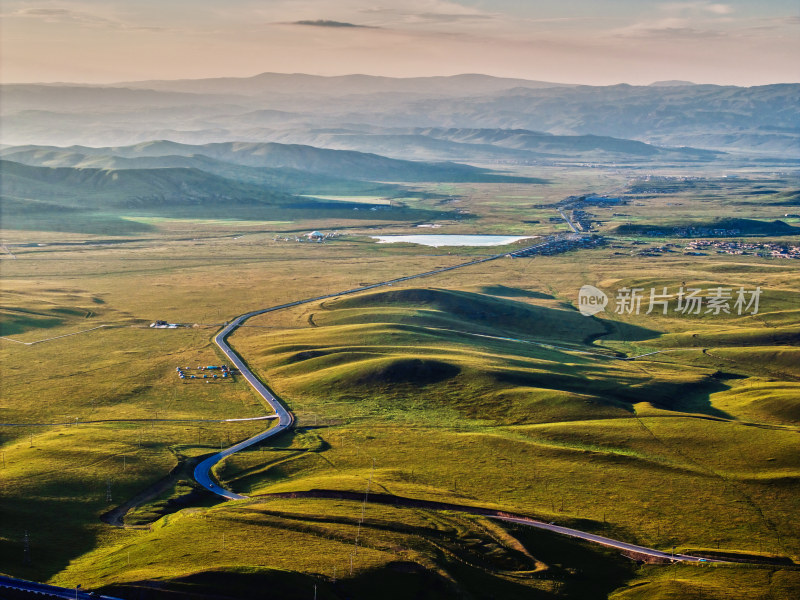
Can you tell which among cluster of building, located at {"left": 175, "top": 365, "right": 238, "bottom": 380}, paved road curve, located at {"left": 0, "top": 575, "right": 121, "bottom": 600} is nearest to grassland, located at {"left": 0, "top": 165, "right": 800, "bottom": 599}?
paved road curve, located at {"left": 0, "top": 575, "right": 121, "bottom": 600}

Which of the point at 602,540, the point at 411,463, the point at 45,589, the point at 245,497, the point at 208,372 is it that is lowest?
the point at 602,540

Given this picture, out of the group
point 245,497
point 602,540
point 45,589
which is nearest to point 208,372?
point 245,497

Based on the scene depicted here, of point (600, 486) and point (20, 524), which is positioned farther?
point (600, 486)

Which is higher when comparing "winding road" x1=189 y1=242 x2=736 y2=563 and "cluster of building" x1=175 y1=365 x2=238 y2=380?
"cluster of building" x1=175 y1=365 x2=238 y2=380

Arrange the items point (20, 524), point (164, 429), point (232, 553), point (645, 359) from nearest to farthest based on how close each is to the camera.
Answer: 1. point (232, 553)
2. point (20, 524)
3. point (164, 429)
4. point (645, 359)

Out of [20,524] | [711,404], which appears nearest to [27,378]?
[20,524]

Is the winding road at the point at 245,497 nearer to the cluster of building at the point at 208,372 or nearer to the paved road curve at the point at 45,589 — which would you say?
the cluster of building at the point at 208,372

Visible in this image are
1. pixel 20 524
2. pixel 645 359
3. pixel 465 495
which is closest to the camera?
pixel 20 524

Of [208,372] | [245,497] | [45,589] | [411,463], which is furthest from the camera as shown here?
[208,372]

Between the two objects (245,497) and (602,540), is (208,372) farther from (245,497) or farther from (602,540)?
(602,540)

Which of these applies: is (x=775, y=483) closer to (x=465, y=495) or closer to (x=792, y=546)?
(x=792, y=546)

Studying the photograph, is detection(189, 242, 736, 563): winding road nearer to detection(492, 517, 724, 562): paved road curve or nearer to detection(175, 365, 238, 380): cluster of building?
detection(492, 517, 724, 562): paved road curve
